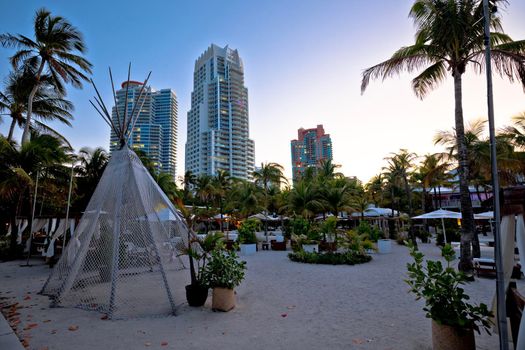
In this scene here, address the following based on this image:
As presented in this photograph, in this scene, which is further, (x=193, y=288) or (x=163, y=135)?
(x=163, y=135)

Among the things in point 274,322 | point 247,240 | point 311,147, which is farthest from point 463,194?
point 311,147

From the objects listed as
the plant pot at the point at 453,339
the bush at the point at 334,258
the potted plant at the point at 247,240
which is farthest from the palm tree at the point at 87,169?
the plant pot at the point at 453,339

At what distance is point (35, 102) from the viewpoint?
69.8ft

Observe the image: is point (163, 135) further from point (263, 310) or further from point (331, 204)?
point (263, 310)

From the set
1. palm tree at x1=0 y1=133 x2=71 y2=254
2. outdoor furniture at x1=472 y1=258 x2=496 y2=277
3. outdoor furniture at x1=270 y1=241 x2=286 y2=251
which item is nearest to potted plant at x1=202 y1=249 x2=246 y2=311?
outdoor furniture at x1=472 y1=258 x2=496 y2=277

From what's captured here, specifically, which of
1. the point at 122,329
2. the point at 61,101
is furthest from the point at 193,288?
the point at 61,101

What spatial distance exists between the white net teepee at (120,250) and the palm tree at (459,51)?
28.9 ft

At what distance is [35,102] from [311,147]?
147 meters

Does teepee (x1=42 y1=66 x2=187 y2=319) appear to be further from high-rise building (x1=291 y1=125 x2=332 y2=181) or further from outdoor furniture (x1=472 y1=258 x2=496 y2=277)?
high-rise building (x1=291 y1=125 x2=332 y2=181)

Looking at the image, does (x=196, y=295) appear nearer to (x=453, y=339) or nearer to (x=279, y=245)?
(x=453, y=339)

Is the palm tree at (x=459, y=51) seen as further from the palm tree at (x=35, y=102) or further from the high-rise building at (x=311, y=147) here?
the high-rise building at (x=311, y=147)

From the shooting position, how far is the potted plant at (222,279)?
6.34 meters

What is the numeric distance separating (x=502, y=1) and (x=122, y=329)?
12150mm

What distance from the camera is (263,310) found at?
6.40 meters
